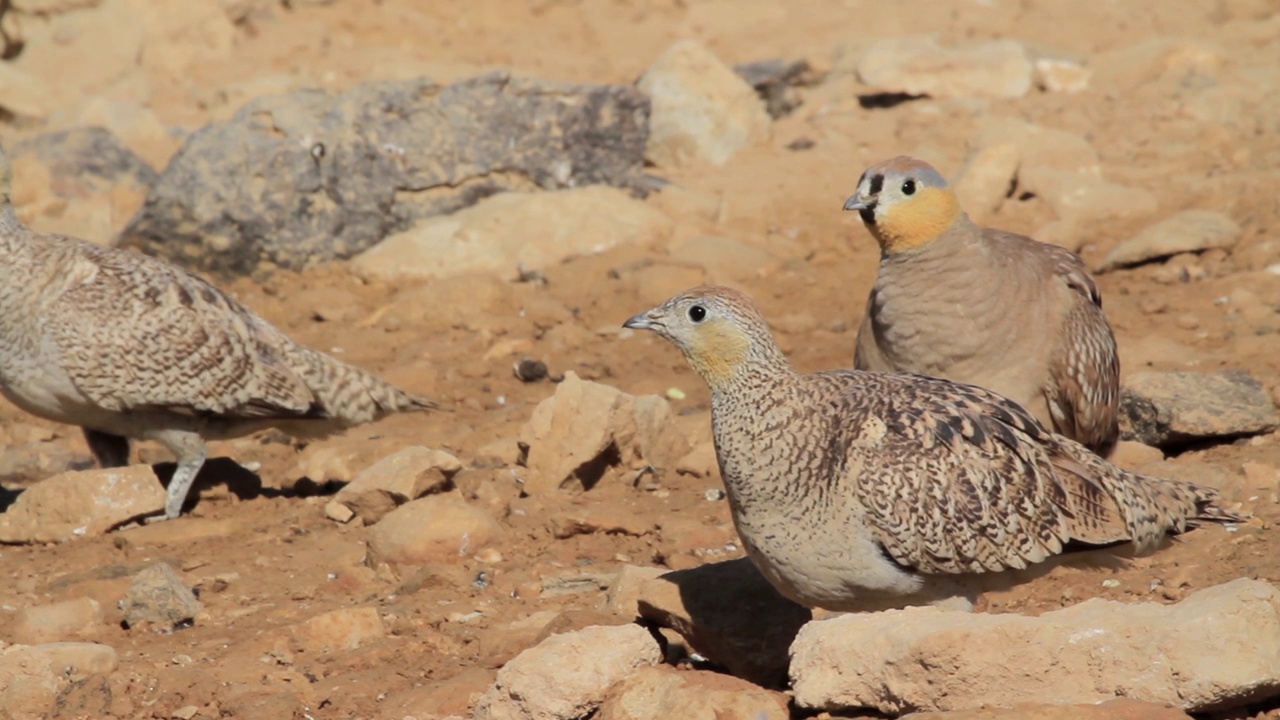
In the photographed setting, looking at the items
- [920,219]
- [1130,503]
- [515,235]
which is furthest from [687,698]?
[515,235]

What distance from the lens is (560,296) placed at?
11.0m

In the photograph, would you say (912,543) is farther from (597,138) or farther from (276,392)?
(597,138)

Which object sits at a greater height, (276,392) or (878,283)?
(878,283)

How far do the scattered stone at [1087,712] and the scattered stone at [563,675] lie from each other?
3.65ft

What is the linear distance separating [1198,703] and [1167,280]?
20.5 ft

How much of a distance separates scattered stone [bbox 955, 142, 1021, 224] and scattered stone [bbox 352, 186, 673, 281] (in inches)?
82.4

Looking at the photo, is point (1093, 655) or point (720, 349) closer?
point (1093, 655)

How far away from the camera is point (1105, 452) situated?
293 inches

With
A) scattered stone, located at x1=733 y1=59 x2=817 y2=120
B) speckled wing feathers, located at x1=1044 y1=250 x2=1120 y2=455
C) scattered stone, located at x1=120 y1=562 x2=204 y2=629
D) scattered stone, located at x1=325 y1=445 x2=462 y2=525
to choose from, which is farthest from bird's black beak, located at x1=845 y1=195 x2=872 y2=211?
scattered stone, located at x1=733 y1=59 x2=817 y2=120

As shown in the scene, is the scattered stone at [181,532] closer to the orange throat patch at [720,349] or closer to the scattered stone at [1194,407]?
the orange throat patch at [720,349]

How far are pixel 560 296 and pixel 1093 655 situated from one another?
22.4ft

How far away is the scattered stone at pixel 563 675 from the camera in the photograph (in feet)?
16.6

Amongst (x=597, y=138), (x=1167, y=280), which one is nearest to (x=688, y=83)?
(x=597, y=138)

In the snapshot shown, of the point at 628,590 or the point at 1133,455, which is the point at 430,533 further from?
the point at 1133,455
